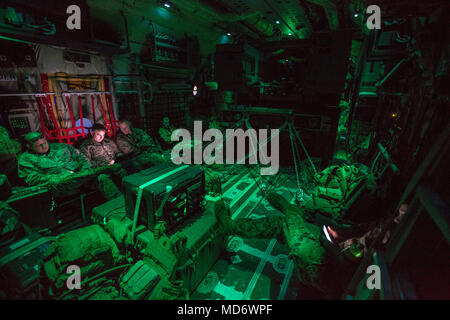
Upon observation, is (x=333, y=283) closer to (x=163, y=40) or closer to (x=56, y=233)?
(x=56, y=233)

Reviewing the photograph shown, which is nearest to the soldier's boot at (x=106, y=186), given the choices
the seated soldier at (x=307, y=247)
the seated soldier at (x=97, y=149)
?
the seated soldier at (x=97, y=149)

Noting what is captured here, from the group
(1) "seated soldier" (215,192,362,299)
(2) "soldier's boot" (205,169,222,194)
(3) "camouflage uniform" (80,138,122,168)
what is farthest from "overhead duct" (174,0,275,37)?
(1) "seated soldier" (215,192,362,299)

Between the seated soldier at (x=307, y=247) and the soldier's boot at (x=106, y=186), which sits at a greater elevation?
the soldier's boot at (x=106, y=186)

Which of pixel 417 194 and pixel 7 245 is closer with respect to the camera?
pixel 417 194

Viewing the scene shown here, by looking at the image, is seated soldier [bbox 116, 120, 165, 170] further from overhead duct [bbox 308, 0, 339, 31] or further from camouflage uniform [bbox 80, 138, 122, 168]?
overhead duct [bbox 308, 0, 339, 31]

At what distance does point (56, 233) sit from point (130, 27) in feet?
22.3

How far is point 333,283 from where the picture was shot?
8.49 ft

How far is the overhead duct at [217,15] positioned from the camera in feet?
19.8

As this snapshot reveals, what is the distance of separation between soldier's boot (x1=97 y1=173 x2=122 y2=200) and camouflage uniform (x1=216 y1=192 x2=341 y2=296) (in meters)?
3.11

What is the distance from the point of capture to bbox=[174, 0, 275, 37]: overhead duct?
6021 mm

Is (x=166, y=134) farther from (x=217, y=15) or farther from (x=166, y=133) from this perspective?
(x=217, y=15)

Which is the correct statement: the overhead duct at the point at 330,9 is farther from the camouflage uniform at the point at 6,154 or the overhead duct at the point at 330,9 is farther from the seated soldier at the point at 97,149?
the camouflage uniform at the point at 6,154

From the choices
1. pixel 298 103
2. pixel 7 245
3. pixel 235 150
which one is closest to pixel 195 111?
pixel 235 150


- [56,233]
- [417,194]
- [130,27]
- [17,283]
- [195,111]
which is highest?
[130,27]
